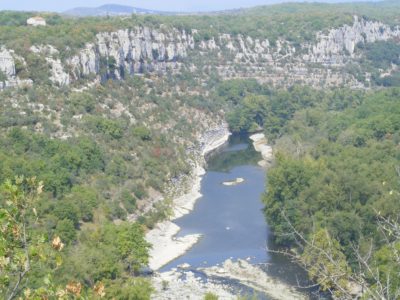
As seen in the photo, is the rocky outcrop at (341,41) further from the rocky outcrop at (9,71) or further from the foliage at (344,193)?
the rocky outcrop at (9,71)

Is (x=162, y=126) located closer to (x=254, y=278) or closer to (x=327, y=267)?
(x=254, y=278)

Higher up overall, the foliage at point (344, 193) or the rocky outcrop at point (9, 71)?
the rocky outcrop at point (9, 71)

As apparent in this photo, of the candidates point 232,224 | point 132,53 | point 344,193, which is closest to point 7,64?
point 132,53

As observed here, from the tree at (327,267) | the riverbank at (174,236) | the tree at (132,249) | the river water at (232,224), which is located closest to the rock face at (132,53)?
the riverbank at (174,236)

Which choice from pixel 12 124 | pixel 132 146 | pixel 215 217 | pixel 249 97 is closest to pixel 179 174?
pixel 132 146

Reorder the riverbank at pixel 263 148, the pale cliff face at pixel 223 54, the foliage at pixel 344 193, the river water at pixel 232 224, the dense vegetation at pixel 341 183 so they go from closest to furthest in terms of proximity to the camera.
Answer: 1. the dense vegetation at pixel 341 183
2. the foliage at pixel 344 193
3. the river water at pixel 232 224
4. the riverbank at pixel 263 148
5. the pale cliff face at pixel 223 54

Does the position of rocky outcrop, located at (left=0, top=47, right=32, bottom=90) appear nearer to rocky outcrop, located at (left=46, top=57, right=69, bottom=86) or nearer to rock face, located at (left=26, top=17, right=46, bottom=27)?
rocky outcrop, located at (left=46, top=57, right=69, bottom=86)

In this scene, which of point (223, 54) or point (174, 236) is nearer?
point (174, 236)
